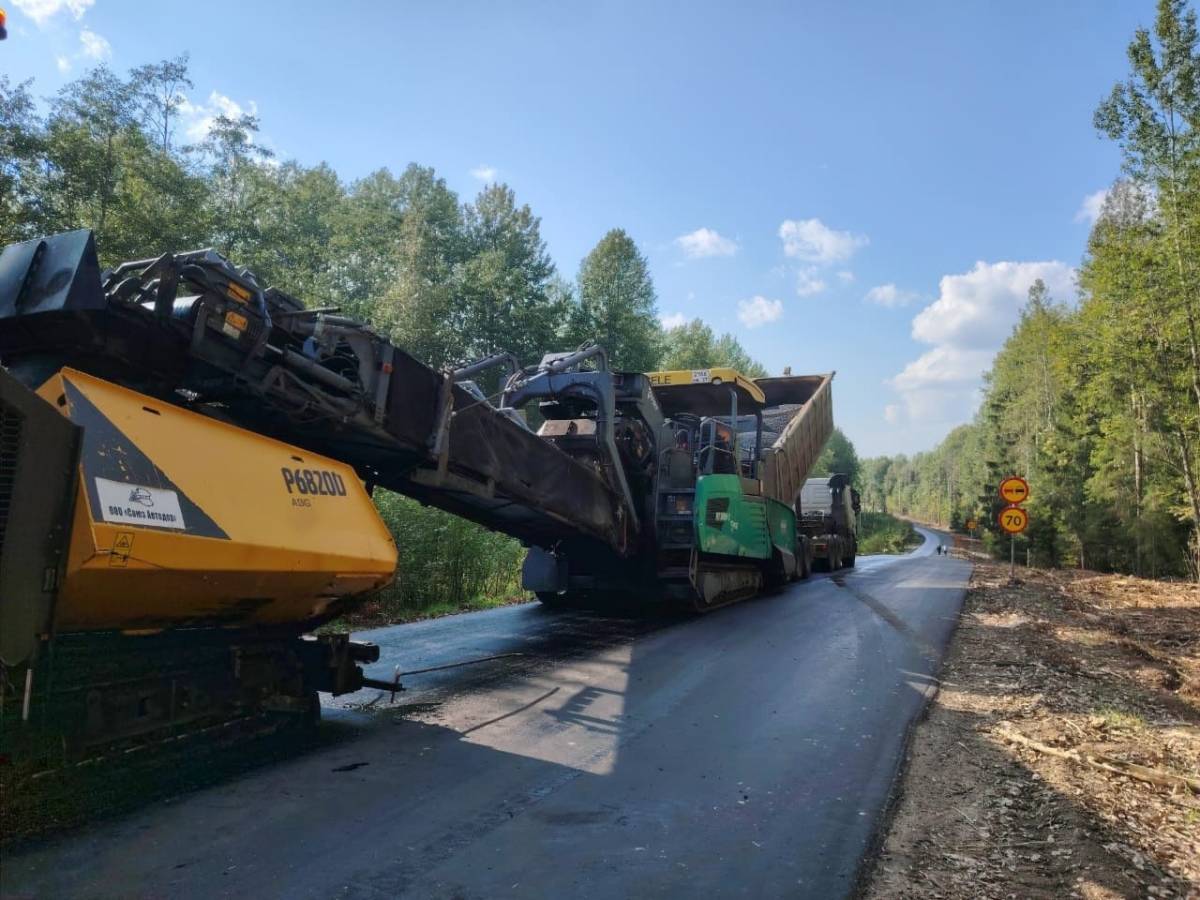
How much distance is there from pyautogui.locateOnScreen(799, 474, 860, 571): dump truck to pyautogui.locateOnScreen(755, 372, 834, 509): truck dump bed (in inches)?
120

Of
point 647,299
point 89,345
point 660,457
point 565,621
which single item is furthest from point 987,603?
point 647,299

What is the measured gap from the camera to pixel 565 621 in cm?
996

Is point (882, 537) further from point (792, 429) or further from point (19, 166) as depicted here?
point (19, 166)

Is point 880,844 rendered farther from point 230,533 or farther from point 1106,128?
point 1106,128

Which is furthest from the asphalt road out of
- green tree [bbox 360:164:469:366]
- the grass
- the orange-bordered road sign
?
the grass

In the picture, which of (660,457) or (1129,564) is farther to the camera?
(1129,564)

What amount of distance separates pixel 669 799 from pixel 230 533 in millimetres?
2781

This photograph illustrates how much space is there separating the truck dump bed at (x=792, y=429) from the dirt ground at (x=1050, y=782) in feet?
18.0

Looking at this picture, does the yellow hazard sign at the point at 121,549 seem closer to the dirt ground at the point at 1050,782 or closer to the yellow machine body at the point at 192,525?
the yellow machine body at the point at 192,525

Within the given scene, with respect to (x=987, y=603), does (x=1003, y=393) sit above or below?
above

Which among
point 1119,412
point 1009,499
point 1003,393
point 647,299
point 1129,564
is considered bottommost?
point 1129,564

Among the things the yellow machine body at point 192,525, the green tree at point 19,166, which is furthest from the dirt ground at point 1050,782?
the green tree at point 19,166

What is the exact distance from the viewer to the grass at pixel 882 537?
176 feet

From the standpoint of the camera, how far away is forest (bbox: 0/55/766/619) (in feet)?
46.0
